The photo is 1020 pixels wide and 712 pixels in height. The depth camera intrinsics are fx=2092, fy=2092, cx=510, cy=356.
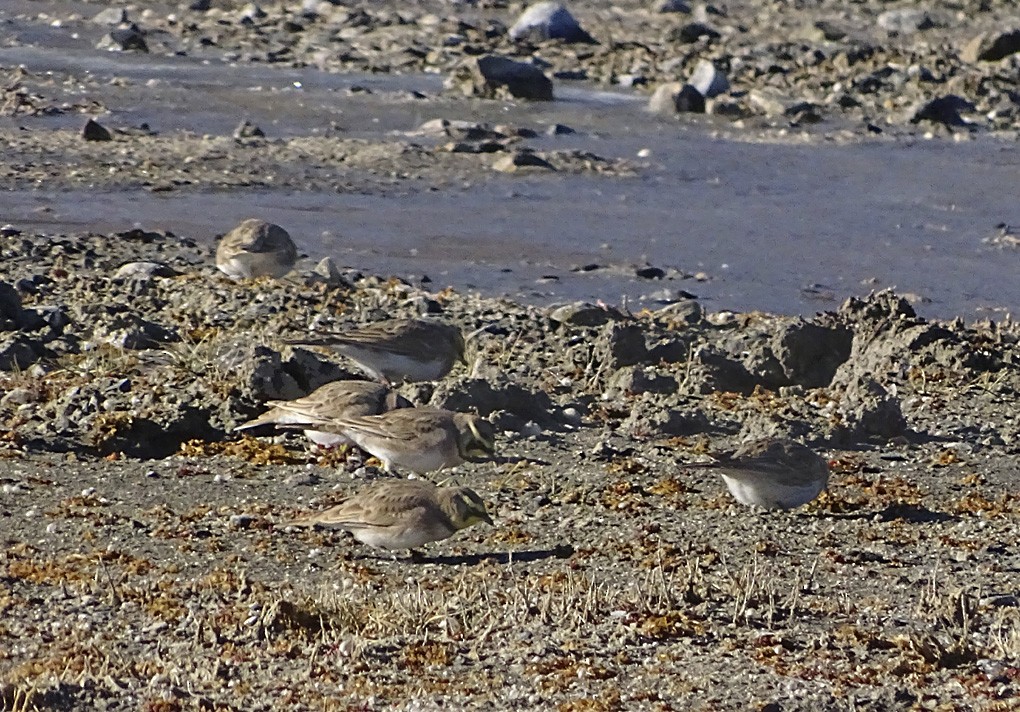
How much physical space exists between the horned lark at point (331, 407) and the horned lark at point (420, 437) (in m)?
0.17

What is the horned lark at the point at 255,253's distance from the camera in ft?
44.7

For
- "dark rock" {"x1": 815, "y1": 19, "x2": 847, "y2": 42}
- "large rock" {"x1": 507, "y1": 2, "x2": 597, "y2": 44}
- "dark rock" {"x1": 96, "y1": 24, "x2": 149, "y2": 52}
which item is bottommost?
"dark rock" {"x1": 96, "y1": 24, "x2": 149, "y2": 52}

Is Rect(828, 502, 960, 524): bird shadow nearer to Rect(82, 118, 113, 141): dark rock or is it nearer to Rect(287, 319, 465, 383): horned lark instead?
Rect(287, 319, 465, 383): horned lark

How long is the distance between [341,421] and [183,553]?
1.47 m

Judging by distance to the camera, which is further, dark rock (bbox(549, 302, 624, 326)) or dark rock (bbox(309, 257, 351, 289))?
dark rock (bbox(309, 257, 351, 289))

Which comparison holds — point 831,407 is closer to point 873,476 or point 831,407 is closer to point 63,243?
point 873,476

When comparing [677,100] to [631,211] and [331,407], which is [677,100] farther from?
[331,407]

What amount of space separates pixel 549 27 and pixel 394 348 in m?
20.2

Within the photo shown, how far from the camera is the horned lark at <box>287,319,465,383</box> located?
10.8m

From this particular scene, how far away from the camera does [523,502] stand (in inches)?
364

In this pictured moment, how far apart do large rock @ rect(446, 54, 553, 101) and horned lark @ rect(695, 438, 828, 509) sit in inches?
666

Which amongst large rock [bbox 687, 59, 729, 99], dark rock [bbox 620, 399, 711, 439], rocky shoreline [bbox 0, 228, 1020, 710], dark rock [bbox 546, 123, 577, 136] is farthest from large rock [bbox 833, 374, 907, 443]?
large rock [bbox 687, 59, 729, 99]

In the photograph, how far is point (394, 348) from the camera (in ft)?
35.5

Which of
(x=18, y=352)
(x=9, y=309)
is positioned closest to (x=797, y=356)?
(x=18, y=352)
